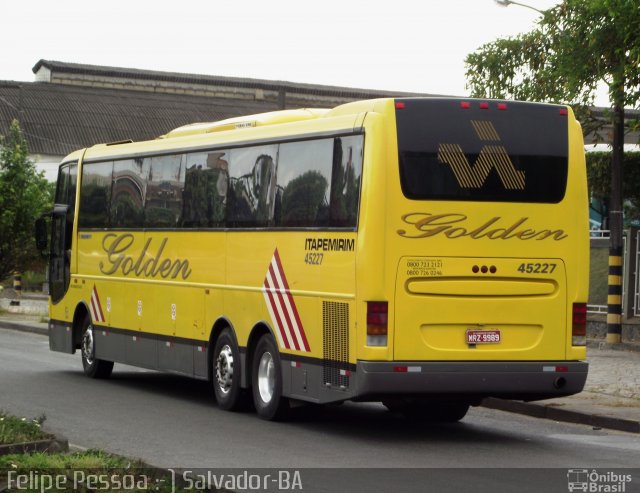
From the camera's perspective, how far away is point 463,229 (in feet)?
45.2

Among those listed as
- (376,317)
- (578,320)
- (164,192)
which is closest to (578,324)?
(578,320)

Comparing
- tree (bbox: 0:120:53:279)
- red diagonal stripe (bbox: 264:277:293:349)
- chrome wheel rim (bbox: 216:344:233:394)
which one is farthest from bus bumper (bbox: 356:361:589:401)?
tree (bbox: 0:120:53:279)

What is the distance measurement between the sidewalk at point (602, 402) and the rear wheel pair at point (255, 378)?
322 centimetres

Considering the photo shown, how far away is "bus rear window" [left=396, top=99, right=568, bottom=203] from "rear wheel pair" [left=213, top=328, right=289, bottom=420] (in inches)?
109

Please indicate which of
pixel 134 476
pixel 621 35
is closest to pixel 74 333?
pixel 621 35

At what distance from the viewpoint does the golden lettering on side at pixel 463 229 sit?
13625 mm

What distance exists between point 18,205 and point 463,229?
86.3ft

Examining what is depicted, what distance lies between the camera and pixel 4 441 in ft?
34.4

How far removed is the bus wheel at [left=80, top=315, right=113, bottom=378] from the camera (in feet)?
68.0

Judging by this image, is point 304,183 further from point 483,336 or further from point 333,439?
point 333,439

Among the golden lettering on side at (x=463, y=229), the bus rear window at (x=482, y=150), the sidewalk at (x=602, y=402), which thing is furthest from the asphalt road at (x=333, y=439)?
the bus rear window at (x=482, y=150)

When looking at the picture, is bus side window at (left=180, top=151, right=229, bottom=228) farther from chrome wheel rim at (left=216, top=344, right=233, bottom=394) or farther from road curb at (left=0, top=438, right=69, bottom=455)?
road curb at (left=0, top=438, right=69, bottom=455)

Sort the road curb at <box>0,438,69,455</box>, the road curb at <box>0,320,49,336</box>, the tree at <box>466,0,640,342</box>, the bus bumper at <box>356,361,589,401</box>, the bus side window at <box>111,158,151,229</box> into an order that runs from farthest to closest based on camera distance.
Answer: the road curb at <box>0,320,49,336</box>, the tree at <box>466,0,640,342</box>, the bus side window at <box>111,158,151,229</box>, the bus bumper at <box>356,361,589,401</box>, the road curb at <box>0,438,69,455</box>

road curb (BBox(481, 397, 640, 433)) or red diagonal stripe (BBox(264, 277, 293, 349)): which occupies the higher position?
red diagonal stripe (BBox(264, 277, 293, 349))
